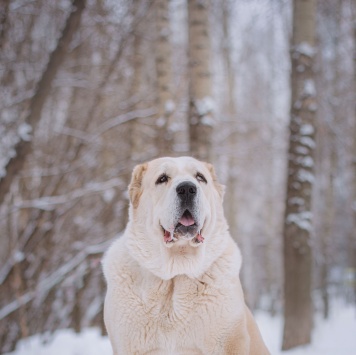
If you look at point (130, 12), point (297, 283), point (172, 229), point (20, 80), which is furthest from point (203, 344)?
point (20, 80)

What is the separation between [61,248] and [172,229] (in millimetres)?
4978

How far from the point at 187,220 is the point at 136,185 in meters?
0.54

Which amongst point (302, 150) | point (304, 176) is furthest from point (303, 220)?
→ point (302, 150)

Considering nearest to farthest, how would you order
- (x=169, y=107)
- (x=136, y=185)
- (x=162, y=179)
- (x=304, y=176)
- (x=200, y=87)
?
(x=162, y=179)
(x=136, y=185)
(x=200, y=87)
(x=304, y=176)
(x=169, y=107)

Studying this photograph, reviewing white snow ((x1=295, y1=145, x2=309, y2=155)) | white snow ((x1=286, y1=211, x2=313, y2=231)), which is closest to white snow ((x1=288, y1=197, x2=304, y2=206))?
white snow ((x1=286, y1=211, x2=313, y2=231))

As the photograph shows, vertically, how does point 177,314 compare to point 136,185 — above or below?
below

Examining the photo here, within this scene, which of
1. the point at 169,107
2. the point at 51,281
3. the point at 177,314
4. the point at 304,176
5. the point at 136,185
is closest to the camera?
the point at 177,314

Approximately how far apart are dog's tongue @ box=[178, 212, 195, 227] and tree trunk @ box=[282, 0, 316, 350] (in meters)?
4.21

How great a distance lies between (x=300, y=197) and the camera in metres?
6.70

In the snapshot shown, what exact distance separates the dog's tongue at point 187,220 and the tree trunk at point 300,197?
13.8 ft

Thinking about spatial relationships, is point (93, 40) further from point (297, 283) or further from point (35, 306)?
point (297, 283)

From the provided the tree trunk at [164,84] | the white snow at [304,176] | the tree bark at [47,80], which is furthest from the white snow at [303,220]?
the tree bark at [47,80]

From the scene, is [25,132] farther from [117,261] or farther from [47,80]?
[117,261]

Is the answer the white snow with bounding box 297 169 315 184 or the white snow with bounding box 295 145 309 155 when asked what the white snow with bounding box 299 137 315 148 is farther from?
the white snow with bounding box 297 169 315 184
